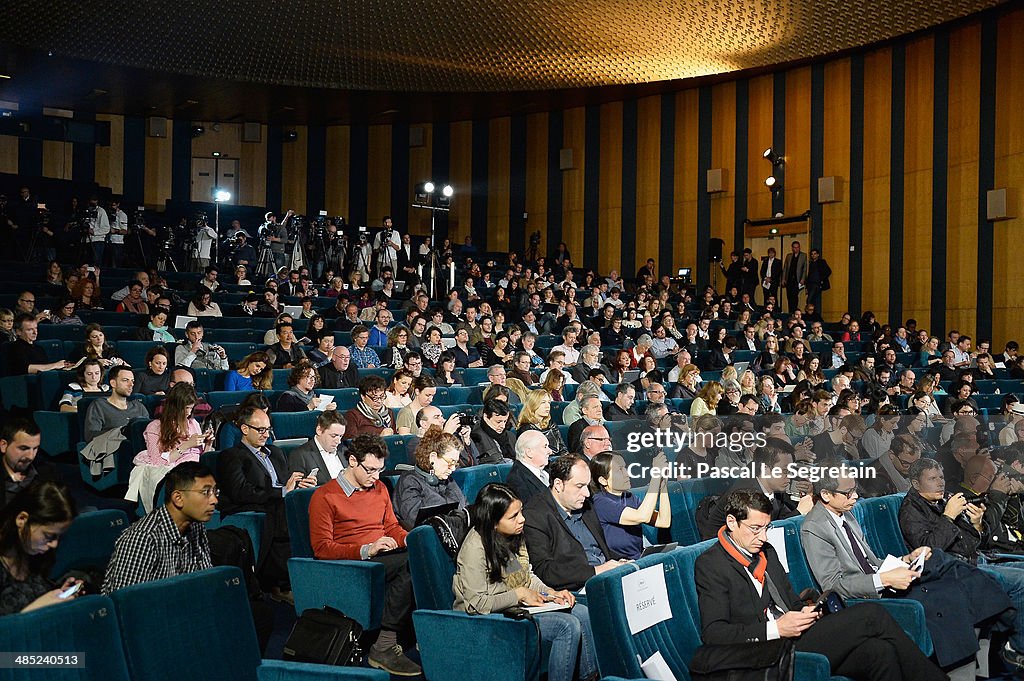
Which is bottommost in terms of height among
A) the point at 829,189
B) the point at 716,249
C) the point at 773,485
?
the point at 773,485

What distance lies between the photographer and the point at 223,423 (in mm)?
4715

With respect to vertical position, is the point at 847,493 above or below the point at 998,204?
below

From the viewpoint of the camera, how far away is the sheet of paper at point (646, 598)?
2822 mm

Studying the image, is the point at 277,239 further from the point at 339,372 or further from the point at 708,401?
the point at 708,401

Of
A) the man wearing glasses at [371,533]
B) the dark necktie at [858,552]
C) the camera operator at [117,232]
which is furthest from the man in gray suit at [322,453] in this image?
the camera operator at [117,232]

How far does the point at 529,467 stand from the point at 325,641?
1.32 metres

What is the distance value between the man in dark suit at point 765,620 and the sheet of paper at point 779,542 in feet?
1.54

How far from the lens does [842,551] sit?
3.76 m

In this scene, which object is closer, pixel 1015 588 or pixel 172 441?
pixel 1015 588

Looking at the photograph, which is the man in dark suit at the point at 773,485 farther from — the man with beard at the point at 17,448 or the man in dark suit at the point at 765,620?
the man with beard at the point at 17,448

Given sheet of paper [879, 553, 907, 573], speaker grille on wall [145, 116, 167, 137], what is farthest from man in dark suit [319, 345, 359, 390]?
speaker grille on wall [145, 116, 167, 137]

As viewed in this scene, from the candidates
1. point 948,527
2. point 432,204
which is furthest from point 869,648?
point 432,204

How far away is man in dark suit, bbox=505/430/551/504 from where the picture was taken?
4.07 m

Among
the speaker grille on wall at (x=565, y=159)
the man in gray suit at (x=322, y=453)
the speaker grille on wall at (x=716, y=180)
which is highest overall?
the speaker grille on wall at (x=565, y=159)
